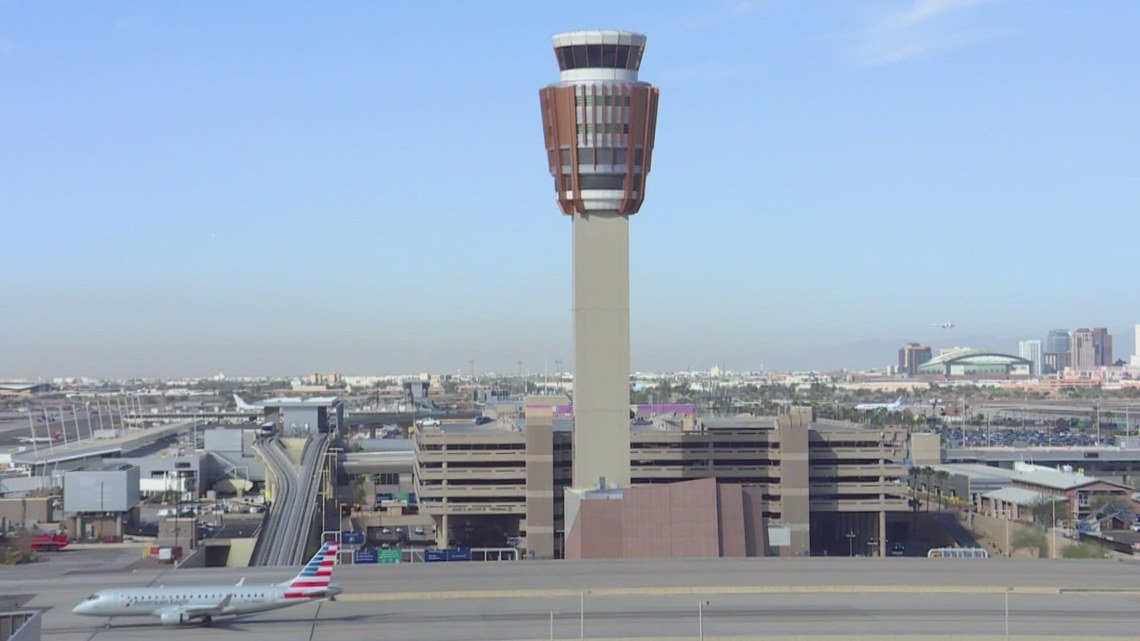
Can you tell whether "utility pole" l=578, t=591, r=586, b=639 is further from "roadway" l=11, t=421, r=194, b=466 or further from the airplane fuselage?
"roadway" l=11, t=421, r=194, b=466

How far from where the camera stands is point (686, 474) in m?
111

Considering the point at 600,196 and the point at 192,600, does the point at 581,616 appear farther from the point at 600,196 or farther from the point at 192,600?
the point at 600,196

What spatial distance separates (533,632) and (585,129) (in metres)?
43.1

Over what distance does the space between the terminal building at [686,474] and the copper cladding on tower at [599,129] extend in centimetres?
2241

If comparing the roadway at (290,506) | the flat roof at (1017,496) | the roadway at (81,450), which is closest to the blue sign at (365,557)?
the roadway at (290,506)

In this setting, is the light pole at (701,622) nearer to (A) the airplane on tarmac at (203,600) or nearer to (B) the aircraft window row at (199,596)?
(A) the airplane on tarmac at (203,600)

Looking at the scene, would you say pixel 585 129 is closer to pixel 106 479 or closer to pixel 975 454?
pixel 106 479

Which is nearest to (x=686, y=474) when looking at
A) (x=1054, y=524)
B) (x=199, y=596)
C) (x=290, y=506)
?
(x=1054, y=524)

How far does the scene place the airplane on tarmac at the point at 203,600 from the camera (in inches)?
2259

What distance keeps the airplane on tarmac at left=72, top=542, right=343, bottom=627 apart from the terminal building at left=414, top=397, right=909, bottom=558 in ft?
152

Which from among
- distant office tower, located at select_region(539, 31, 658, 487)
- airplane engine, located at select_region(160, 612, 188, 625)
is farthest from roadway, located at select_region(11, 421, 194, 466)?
airplane engine, located at select_region(160, 612, 188, 625)

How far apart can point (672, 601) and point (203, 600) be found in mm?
20521

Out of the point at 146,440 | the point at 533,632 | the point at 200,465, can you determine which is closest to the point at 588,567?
the point at 533,632

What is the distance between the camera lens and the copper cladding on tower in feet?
297
